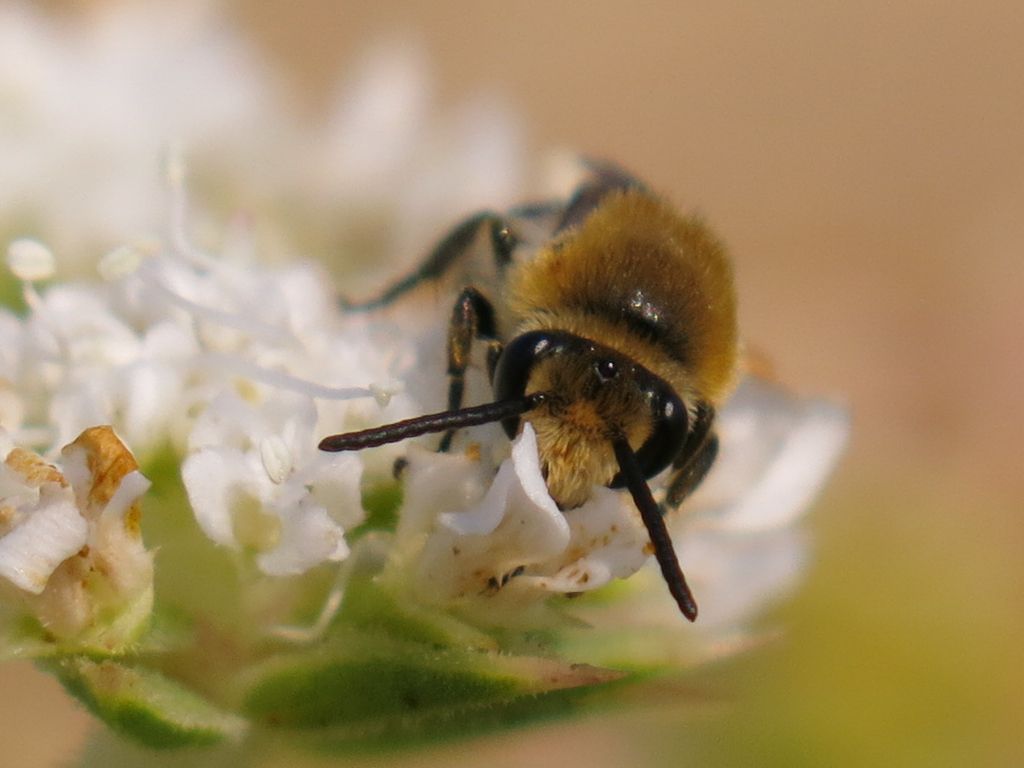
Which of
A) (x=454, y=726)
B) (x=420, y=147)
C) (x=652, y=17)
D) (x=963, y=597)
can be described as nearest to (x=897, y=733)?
(x=963, y=597)

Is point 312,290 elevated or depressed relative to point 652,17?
depressed

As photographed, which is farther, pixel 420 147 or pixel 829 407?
pixel 420 147

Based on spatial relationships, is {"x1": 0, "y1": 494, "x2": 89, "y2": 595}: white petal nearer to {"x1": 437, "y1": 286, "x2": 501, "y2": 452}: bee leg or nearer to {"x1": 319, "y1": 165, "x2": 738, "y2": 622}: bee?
{"x1": 319, "y1": 165, "x2": 738, "y2": 622}: bee

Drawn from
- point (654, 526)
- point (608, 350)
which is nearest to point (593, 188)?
point (608, 350)

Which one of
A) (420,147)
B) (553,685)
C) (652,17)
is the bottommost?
(553,685)

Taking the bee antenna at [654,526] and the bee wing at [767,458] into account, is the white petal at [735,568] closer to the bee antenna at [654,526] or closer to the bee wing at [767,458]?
the bee wing at [767,458]

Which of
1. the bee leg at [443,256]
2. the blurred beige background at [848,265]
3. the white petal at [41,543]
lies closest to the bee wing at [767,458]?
the bee leg at [443,256]

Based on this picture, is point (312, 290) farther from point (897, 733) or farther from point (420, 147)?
point (897, 733)
